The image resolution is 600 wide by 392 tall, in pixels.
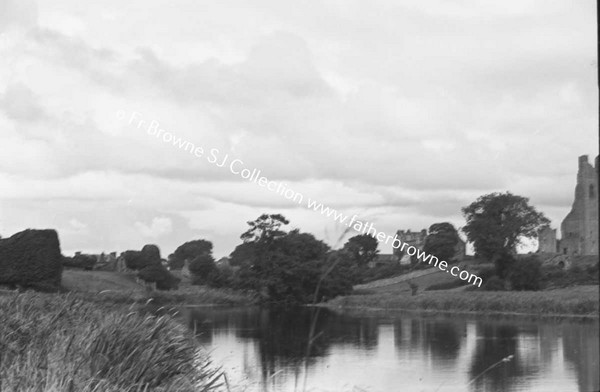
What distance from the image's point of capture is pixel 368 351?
91.8 ft

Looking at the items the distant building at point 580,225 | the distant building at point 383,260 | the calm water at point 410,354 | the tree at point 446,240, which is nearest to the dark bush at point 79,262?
the calm water at point 410,354

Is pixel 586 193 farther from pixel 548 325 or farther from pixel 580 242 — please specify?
pixel 548 325

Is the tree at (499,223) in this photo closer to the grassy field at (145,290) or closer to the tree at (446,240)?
the tree at (446,240)

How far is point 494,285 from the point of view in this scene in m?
58.8

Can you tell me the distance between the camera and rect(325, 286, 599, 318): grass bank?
46250 mm

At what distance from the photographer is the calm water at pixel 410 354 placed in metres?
19.6

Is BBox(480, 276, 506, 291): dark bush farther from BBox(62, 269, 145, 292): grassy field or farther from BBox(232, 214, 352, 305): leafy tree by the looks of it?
BBox(62, 269, 145, 292): grassy field

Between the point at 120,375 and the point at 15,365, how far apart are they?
1.22 m

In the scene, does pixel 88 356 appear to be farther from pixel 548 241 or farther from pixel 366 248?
pixel 366 248

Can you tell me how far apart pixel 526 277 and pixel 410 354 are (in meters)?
33.6

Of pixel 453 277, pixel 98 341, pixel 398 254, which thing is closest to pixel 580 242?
pixel 453 277

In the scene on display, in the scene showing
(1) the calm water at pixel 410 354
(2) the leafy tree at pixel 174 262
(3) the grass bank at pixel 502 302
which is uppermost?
(2) the leafy tree at pixel 174 262

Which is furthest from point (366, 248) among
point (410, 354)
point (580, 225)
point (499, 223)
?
point (410, 354)

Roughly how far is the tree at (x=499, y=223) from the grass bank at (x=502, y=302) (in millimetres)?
5656
